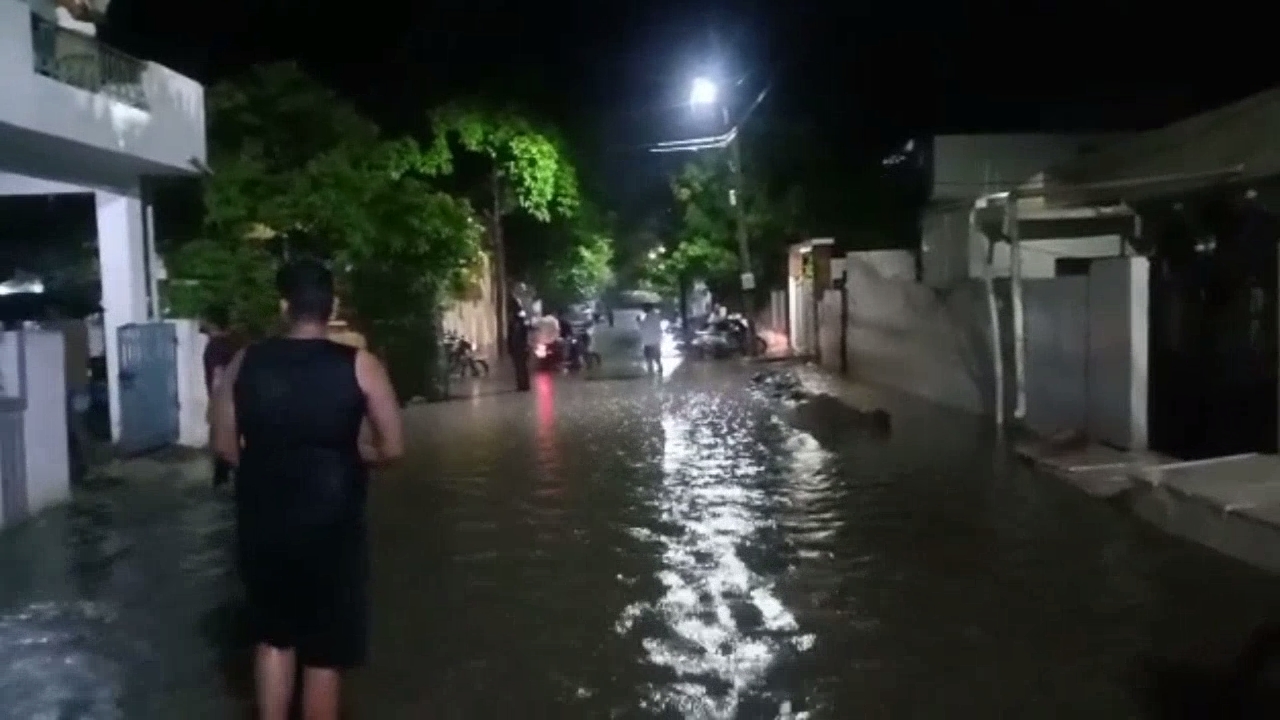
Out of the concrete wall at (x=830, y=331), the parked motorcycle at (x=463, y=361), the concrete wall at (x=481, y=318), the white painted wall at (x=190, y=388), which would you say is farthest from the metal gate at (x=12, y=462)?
the concrete wall at (x=481, y=318)

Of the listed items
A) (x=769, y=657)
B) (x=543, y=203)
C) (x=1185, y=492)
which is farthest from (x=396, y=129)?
(x=769, y=657)

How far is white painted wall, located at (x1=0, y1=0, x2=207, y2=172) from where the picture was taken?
1480cm

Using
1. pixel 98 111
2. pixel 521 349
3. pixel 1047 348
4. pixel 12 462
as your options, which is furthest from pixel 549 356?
pixel 12 462

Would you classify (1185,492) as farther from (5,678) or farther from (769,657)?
(5,678)

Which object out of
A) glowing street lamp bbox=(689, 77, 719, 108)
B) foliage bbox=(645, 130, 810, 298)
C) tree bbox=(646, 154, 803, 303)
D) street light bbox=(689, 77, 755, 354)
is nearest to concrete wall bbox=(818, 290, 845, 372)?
street light bbox=(689, 77, 755, 354)

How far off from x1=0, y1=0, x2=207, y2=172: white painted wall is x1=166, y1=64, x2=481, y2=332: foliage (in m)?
2.85

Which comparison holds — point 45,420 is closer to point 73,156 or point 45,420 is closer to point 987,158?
point 73,156

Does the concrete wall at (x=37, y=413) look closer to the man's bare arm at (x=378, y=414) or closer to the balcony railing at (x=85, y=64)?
the balcony railing at (x=85, y=64)

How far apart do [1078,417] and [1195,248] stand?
6.44 feet

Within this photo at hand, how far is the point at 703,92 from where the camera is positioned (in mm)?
44219

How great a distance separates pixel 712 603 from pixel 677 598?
267 mm

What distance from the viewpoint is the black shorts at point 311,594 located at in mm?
6133

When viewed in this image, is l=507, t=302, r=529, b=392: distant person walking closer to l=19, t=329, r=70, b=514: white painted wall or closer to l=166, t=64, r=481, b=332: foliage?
l=166, t=64, r=481, b=332: foliage

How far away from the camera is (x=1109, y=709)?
305 inches
